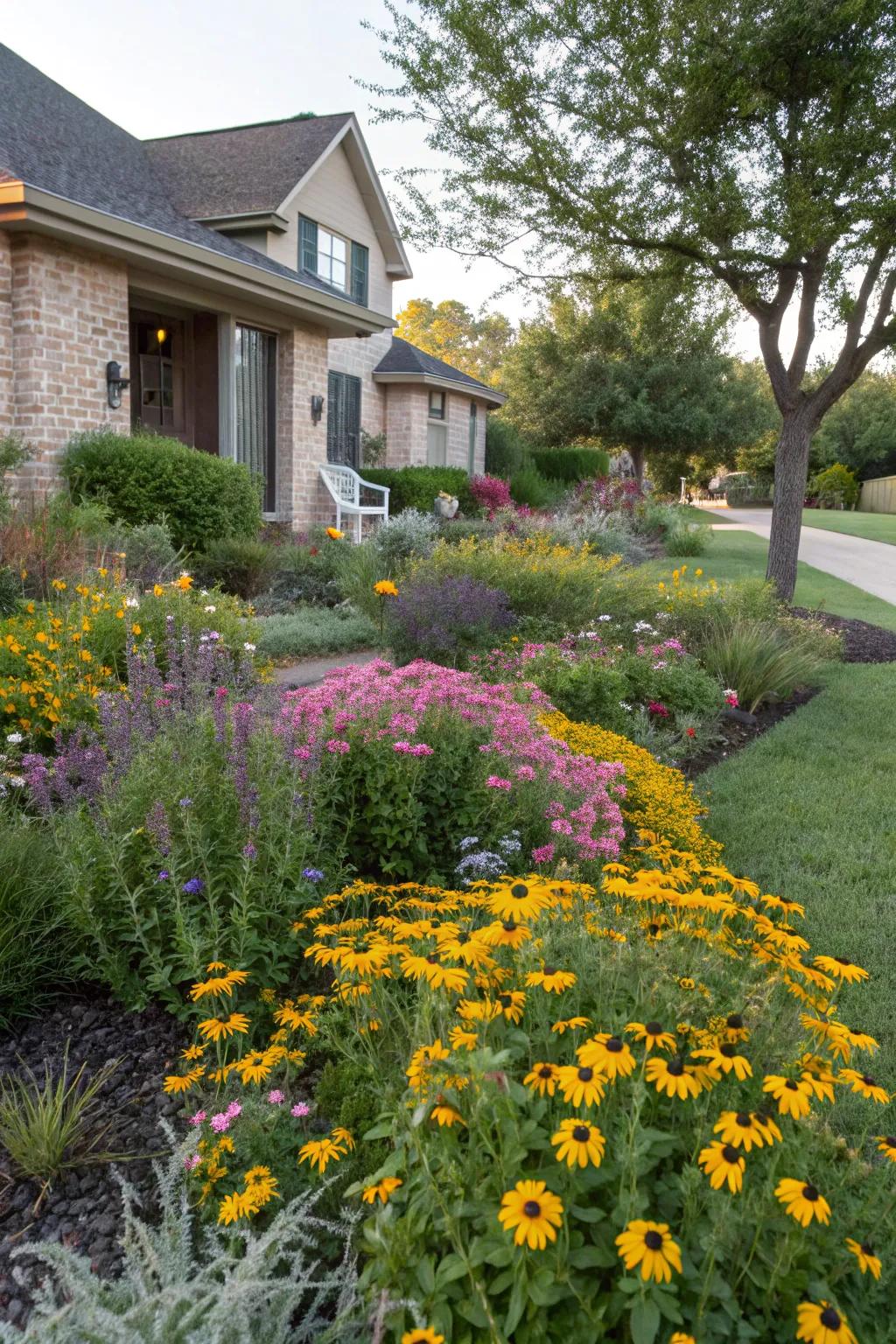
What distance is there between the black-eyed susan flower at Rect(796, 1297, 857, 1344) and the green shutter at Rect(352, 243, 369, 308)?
18452 millimetres

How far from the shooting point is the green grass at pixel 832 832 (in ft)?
11.1

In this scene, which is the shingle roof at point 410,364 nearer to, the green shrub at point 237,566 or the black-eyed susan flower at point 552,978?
the green shrub at point 237,566

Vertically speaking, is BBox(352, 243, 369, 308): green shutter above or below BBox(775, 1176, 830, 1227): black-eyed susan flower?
above

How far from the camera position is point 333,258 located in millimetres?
17047

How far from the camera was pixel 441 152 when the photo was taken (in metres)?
9.80

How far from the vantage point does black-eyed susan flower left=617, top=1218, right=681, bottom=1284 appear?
4.09ft

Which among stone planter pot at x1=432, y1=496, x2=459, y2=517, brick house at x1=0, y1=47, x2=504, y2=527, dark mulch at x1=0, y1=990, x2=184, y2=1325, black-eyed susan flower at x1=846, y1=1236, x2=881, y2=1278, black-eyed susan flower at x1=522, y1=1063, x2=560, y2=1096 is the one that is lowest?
dark mulch at x1=0, y1=990, x2=184, y2=1325

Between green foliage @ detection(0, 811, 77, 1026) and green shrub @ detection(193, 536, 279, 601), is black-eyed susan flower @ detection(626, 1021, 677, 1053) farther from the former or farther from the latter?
green shrub @ detection(193, 536, 279, 601)

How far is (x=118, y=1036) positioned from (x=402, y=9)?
10004mm

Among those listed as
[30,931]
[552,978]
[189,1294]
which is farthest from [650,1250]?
[30,931]

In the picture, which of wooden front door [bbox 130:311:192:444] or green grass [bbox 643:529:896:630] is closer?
green grass [bbox 643:529:896:630]

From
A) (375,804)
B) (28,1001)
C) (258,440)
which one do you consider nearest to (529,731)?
(375,804)

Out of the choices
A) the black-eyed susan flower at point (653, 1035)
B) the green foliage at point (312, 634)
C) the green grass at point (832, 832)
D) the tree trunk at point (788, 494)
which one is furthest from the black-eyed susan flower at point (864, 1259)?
the tree trunk at point (788, 494)

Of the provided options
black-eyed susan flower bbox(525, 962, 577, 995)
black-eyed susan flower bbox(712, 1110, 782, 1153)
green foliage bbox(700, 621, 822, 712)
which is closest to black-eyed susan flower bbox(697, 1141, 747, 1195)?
black-eyed susan flower bbox(712, 1110, 782, 1153)
